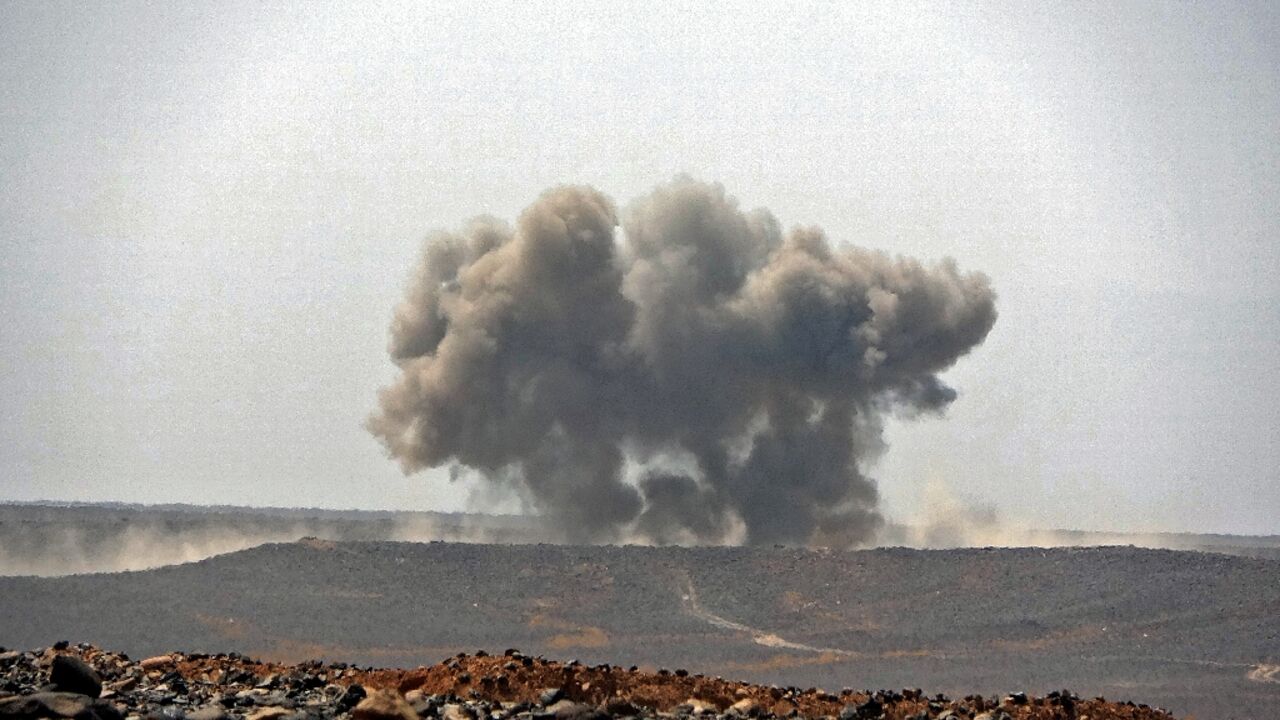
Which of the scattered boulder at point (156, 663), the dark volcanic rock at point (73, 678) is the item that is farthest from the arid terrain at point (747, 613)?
the dark volcanic rock at point (73, 678)

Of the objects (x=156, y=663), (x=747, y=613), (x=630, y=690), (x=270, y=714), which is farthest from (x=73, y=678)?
(x=747, y=613)

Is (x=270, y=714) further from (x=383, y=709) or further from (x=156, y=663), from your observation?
(x=156, y=663)

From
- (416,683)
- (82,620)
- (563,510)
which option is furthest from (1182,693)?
(563,510)

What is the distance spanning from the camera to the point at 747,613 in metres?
58.8

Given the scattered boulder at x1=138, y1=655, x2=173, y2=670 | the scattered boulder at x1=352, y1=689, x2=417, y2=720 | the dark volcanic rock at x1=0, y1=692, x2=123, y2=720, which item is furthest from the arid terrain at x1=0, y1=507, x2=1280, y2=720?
the dark volcanic rock at x1=0, y1=692, x2=123, y2=720

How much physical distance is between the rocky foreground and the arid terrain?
20.0 metres

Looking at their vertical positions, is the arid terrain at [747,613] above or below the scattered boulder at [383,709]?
above

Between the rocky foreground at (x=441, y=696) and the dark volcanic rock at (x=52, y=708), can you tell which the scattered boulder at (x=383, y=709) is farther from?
the dark volcanic rock at (x=52, y=708)

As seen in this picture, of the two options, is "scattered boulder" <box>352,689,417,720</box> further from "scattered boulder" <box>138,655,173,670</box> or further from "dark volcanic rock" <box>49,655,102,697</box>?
"scattered boulder" <box>138,655,173,670</box>

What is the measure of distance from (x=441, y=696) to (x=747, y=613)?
39047 mm

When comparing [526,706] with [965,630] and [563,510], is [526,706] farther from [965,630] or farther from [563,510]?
[563,510]

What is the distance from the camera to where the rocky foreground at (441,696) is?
58.4 ft

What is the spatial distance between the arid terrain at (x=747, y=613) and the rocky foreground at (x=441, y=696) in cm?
1999

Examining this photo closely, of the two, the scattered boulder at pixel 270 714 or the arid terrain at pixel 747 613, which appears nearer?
the scattered boulder at pixel 270 714
